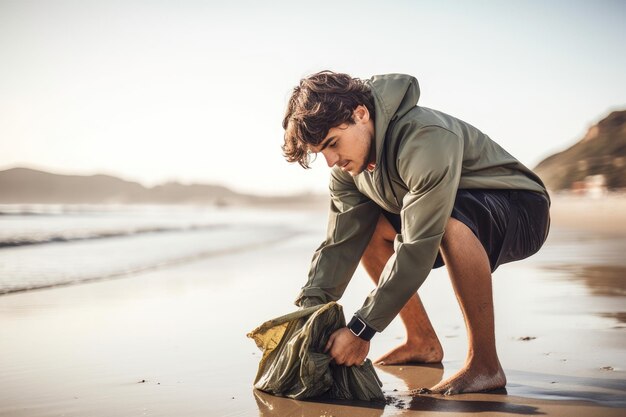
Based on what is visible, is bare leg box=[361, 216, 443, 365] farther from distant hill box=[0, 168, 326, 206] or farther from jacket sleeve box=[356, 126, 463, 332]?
distant hill box=[0, 168, 326, 206]

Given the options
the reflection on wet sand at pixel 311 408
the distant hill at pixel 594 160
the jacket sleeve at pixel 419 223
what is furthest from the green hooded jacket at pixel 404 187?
the distant hill at pixel 594 160

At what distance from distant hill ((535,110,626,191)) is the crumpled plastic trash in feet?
89.1

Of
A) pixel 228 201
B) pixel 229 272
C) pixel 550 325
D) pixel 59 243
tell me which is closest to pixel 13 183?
pixel 228 201

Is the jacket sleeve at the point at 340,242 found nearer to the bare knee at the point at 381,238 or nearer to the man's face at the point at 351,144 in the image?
the bare knee at the point at 381,238

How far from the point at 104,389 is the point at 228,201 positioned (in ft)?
213

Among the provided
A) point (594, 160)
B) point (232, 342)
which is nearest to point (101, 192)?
point (594, 160)

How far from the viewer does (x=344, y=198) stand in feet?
9.24

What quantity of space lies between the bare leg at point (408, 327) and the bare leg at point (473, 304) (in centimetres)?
46

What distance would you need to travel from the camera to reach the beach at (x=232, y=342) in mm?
2246

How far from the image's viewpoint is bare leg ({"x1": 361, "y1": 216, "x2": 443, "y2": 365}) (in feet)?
9.34

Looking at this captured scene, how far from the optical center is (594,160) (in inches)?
1372

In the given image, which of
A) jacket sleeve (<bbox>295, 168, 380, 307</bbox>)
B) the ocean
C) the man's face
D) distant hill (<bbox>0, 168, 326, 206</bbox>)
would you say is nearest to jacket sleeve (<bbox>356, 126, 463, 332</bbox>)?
the man's face

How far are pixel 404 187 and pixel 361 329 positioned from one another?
562mm

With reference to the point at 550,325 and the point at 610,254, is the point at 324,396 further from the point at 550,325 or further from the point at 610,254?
the point at 610,254
